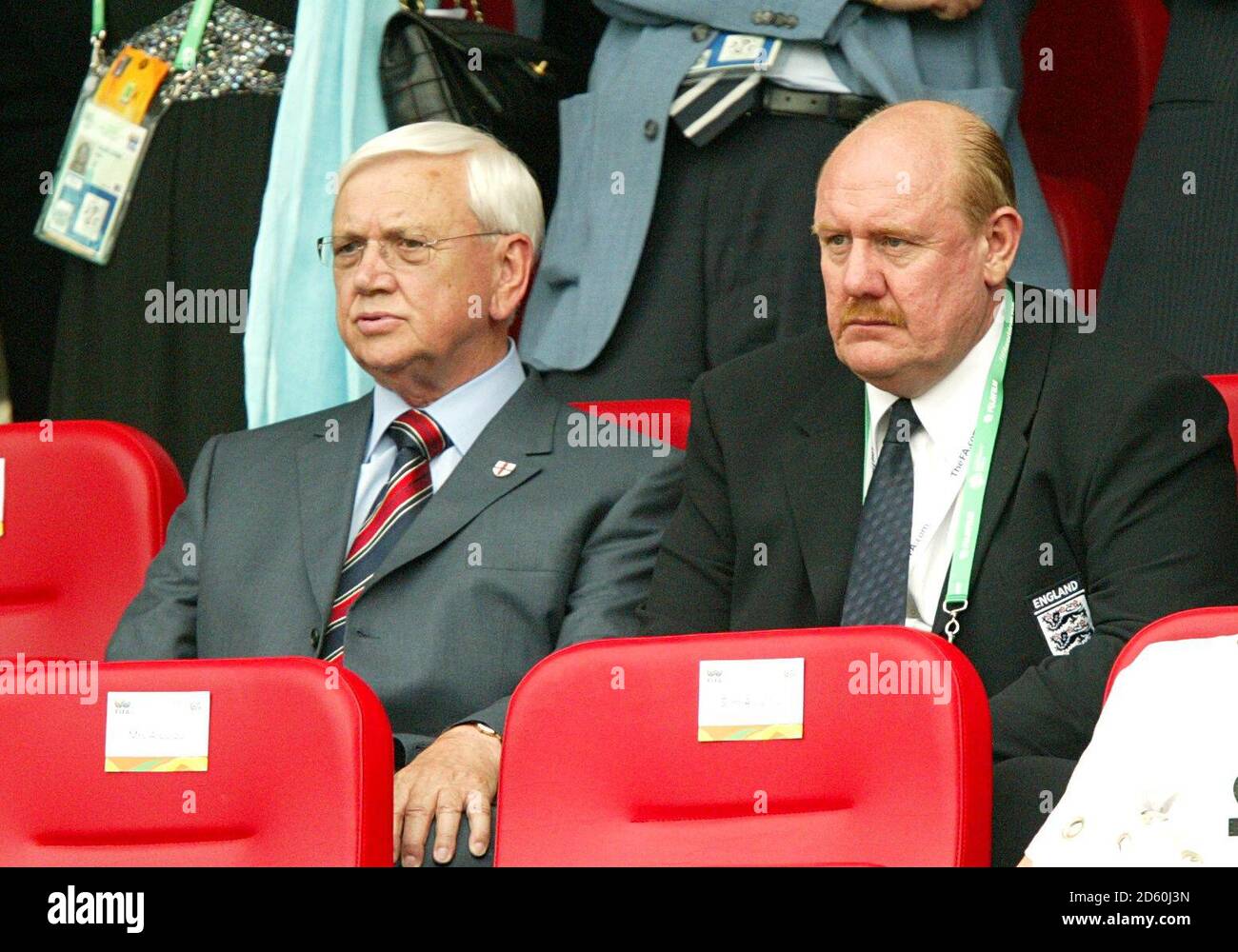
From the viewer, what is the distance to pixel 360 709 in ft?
7.72

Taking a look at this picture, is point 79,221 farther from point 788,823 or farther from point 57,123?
point 788,823

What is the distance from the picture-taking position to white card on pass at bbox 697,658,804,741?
221 cm

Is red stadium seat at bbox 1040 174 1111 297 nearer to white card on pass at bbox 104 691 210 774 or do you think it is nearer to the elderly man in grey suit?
the elderly man in grey suit

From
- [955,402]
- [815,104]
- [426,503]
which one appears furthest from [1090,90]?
[426,503]

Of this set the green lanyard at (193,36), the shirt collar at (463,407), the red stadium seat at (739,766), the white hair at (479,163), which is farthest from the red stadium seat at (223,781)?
the green lanyard at (193,36)

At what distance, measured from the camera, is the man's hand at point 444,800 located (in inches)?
102

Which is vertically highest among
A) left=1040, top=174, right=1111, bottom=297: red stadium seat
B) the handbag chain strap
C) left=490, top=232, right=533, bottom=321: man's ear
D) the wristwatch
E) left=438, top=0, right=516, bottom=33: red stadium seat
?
left=438, top=0, right=516, bottom=33: red stadium seat

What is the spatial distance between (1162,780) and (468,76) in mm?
2203

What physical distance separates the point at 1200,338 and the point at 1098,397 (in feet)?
2.19

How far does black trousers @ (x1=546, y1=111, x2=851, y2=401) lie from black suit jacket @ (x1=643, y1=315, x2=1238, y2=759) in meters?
0.45

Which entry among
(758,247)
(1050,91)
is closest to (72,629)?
(758,247)

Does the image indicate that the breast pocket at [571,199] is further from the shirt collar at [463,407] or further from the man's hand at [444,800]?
the man's hand at [444,800]

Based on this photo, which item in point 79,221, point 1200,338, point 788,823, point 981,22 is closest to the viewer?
point 788,823

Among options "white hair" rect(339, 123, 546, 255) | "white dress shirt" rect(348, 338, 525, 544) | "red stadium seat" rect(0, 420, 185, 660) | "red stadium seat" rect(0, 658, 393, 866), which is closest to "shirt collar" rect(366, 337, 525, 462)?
"white dress shirt" rect(348, 338, 525, 544)
